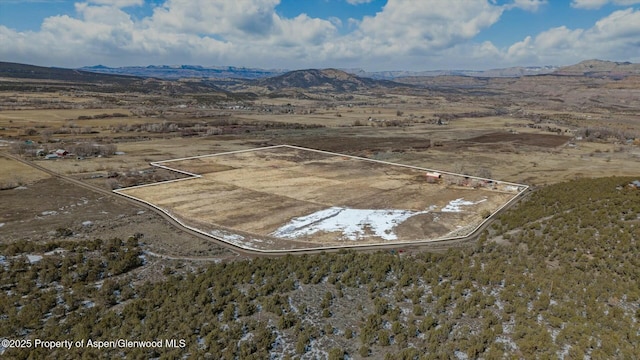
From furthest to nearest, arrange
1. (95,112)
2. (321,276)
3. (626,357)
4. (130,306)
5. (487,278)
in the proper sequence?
(95,112), (321,276), (487,278), (130,306), (626,357)

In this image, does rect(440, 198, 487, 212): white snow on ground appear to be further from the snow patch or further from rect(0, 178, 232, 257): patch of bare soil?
the snow patch

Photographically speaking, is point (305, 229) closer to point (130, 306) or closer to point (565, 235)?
point (130, 306)

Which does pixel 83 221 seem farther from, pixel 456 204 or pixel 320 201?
pixel 456 204

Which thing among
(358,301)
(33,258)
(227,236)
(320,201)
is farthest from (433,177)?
(33,258)

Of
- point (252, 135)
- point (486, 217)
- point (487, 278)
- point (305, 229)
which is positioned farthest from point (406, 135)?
point (487, 278)

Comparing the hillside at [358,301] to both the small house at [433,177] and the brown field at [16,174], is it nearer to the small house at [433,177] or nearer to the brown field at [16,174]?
the brown field at [16,174]

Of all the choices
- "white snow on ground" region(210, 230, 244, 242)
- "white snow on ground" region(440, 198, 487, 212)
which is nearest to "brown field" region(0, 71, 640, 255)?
"white snow on ground" region(210, 230, 244, 242)

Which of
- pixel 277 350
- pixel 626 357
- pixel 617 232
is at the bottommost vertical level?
pixel 277 350
